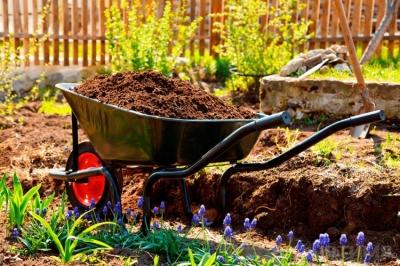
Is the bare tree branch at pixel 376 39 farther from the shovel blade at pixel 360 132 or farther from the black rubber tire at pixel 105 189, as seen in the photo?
the black rubber tire at pixel 105 189

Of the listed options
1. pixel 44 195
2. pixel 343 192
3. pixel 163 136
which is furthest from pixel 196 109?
pixel 44 195

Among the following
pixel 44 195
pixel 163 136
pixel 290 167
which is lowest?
pixel 44 195

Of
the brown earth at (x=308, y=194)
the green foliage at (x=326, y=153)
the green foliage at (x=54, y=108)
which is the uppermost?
the green foliage at (x=326, y=153)

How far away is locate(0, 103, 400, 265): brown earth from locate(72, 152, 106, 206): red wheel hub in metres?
0.33

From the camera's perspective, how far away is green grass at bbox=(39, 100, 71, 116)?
8.57 meters

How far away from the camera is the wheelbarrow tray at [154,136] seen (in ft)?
14.4

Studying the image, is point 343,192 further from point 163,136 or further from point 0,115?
point 0,115

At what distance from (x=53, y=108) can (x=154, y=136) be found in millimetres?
4628

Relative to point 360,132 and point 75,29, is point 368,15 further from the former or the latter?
point 360,132

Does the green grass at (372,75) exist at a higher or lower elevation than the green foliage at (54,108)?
higher

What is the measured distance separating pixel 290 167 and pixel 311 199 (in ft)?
1.08

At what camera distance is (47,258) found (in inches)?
167

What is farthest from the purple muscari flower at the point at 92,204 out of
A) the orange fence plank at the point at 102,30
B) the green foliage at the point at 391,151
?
the orange fence plank at the point at 102,30

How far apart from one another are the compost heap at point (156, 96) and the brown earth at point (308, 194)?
0.55m
